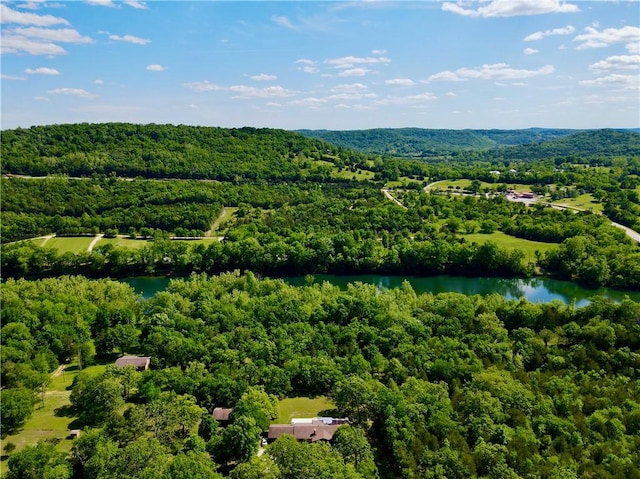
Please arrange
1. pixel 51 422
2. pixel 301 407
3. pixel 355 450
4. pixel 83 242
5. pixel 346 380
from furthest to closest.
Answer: pixel 83 242 < pixel 301 407 < pixel 51 422 < pixel 346 380 < pixel 355 450

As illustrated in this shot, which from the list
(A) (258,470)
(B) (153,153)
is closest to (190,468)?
(A) (258,470)

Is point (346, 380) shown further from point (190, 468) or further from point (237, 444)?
point (190, 468)

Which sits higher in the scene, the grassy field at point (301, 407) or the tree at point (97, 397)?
the tree at point (97, 397)

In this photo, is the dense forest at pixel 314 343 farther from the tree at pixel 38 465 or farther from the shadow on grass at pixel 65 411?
the shadow on grass at pixel 65 411

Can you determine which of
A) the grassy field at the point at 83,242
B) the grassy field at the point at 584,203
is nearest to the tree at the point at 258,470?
the grassy field at the point at 83,242

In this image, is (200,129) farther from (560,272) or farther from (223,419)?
(223,419)

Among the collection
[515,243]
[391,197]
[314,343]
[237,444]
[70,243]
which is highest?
[391,197]

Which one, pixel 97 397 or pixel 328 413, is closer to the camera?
pixel 97 397
